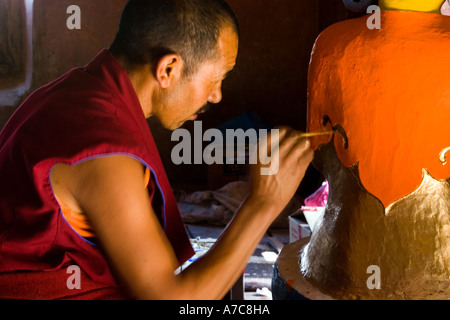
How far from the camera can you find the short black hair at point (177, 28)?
1.14 m

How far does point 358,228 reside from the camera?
126 cm

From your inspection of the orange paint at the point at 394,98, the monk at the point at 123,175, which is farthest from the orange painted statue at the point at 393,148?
the monk at the point at 123,175

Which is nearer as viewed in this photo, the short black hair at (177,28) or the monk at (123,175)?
the monk at (123,175)

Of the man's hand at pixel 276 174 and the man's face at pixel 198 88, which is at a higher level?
the man's face at pixel 198 88

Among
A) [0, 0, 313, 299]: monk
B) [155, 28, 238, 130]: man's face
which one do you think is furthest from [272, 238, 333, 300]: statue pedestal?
[155, 28, 238, 130]: man's face

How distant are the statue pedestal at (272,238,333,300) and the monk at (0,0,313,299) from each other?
0.25 m

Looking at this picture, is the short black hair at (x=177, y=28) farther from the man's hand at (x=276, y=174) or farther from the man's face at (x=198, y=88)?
the man's hand at (x=276, y=174)

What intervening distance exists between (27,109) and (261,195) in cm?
57

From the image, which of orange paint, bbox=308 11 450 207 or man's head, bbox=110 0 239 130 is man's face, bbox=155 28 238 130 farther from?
orange paint, bbox=308 11 450 207

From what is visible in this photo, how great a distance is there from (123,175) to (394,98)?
0.65 metres

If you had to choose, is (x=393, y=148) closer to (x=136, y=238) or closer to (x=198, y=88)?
(x=198, y=88)

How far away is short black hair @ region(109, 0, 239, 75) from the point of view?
114 cm

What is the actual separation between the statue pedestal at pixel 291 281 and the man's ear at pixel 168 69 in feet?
2.00

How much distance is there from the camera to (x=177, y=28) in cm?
114
